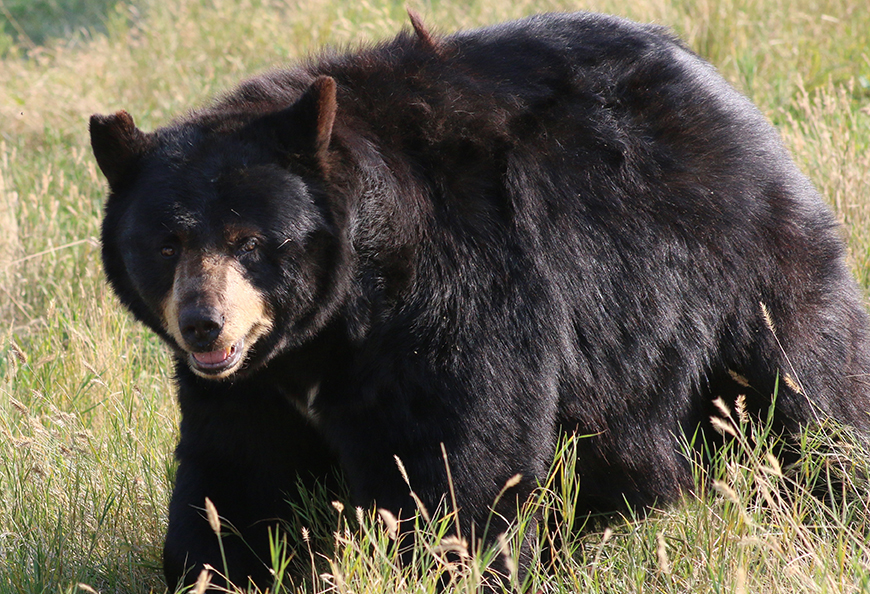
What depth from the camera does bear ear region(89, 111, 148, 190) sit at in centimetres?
301

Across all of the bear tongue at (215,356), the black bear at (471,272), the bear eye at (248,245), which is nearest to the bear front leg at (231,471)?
the black bear at (471,272)

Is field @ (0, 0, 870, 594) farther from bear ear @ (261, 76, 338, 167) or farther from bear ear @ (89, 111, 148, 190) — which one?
bear ear @ (89, 111, 148, 190)

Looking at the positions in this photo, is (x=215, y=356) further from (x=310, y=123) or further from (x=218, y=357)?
(x=310, y=123)

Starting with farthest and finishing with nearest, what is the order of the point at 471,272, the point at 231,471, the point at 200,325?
the point at 231,471, the point at 471,272, the point at 200,325

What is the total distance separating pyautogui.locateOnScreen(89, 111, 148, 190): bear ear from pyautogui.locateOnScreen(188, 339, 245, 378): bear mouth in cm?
64

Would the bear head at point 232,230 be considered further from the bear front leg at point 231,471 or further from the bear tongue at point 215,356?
the bear front leg at point 231,471

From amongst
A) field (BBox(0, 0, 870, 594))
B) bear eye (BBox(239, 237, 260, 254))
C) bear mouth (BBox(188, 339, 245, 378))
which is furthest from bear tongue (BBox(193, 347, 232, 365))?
field (BBox(0, 0, 870, 594))

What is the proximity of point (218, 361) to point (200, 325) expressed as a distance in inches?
5.6

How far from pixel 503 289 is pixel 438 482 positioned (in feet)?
1.98

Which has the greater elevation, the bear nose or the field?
the bear nose

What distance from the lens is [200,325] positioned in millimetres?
2777

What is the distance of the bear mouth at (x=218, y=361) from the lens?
2.86 m

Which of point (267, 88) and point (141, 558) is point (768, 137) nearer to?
point (267, 88)

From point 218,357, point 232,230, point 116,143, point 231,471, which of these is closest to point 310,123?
point 232,230
